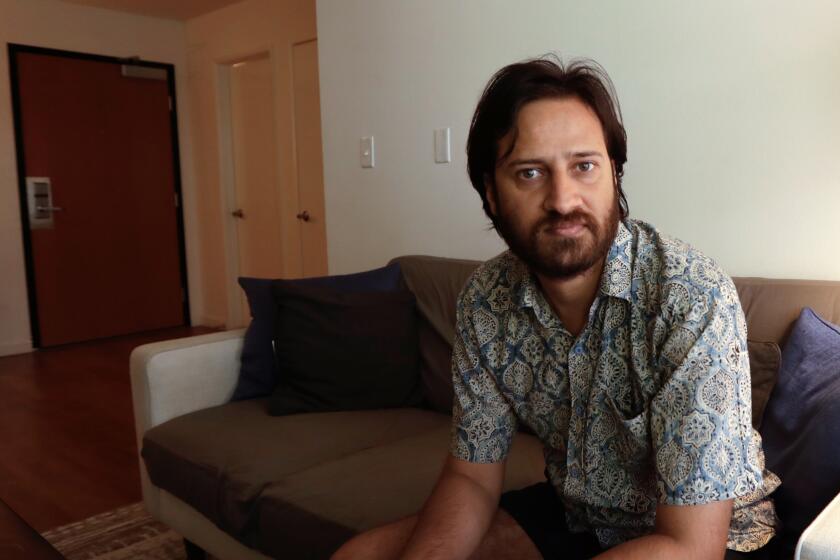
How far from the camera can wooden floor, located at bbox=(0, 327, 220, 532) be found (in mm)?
2578

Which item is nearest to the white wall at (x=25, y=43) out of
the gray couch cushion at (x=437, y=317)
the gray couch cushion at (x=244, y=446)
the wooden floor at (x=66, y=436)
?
the wooden floor at (x=66, y=436)

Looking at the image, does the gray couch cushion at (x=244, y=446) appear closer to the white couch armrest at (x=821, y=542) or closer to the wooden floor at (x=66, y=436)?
the wooden floor at (x=66, y=436)

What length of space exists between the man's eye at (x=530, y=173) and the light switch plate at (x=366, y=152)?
71.6 inches

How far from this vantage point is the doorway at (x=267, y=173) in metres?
4.41

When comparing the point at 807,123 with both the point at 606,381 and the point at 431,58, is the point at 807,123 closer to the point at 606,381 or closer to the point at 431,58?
the point at 606,381

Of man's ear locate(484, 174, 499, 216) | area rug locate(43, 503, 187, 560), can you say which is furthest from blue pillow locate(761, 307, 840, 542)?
area rug locate(43, 503, 187, 560)

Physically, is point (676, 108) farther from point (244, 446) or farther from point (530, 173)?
point (244, 446)

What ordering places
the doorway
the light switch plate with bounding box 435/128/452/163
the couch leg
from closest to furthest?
the couch leg < the light switch plate with bounding box 435/128/452/163 < the doorway

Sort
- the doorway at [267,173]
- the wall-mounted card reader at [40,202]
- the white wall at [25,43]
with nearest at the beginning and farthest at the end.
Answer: the doorway at [267,173]
the white wall at [25,43]
the wall-mounted card reader at [40,202]

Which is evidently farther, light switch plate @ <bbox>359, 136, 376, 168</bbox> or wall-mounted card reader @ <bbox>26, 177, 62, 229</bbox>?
wall-mounted card reader @ <bbox>26, 177, 62, 229</bbox>

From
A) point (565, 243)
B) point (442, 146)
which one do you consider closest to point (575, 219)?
point (565, 243)

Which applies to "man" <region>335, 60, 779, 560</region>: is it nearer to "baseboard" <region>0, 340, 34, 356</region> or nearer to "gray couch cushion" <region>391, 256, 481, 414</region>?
"gray couch cushion" <region>391, 256, 481, 414</region>

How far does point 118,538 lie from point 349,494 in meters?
1.14

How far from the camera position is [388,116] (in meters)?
2.76
